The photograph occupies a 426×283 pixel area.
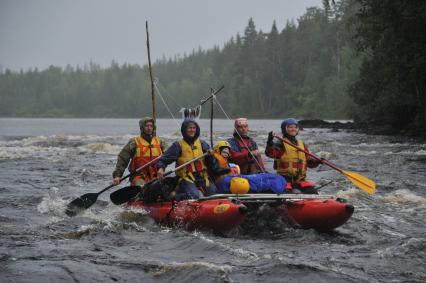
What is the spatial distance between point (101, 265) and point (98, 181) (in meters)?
9.25

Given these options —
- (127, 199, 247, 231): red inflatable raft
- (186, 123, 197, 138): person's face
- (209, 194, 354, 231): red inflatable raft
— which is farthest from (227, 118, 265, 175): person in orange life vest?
(127, 199, 247, 231): red inflatable raft

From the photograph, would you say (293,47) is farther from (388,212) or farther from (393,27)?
(388,212)

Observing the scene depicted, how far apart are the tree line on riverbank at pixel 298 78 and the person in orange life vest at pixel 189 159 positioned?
525 centimetres

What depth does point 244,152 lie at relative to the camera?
1024 centimetres

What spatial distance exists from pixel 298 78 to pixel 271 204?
83.7 metres

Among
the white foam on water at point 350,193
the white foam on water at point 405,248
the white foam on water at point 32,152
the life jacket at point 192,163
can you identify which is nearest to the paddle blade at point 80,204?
the life jacket at point 192,163

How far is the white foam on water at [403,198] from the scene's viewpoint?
11720mm

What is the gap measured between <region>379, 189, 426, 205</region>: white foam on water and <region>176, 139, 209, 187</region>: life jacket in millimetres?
4371

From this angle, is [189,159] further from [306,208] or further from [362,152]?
[362,152]

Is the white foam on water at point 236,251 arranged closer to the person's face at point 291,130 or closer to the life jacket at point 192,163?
the life jacket at point 192,163

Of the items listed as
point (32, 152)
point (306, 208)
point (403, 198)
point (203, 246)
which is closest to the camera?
point (203, 246)

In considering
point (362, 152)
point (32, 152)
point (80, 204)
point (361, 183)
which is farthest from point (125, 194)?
point (32, 152)

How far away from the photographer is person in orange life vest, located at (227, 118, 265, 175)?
10.1 meters

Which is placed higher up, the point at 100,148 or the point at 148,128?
the point at 148,128
